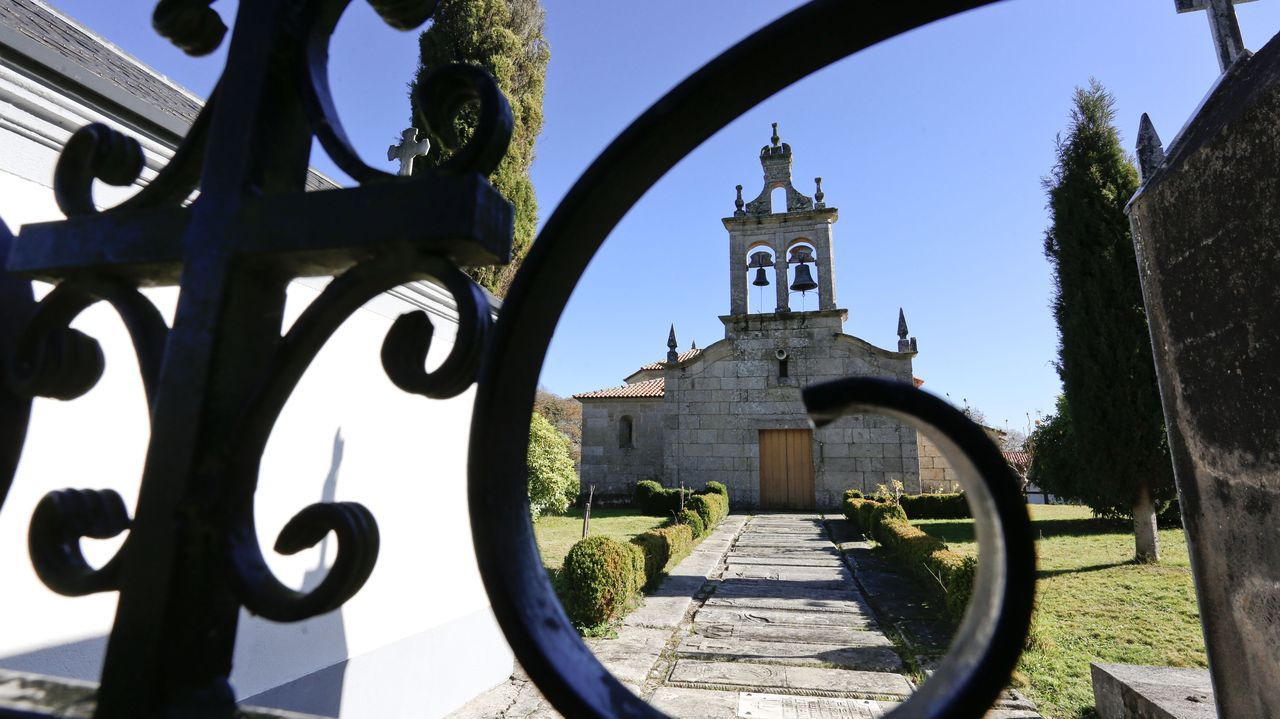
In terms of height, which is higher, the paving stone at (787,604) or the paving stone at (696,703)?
the paving stone at (787,604)

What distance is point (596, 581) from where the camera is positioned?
5.66 m

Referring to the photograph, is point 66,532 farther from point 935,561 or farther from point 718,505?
point 718,505

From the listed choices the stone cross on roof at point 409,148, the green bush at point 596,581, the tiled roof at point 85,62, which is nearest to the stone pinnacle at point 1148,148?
the tiled roof at point 85,62

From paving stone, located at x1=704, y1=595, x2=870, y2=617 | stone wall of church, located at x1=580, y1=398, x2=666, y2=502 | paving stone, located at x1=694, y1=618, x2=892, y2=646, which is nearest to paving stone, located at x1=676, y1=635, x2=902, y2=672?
paving stone, located at x1=694, y1=618, x2=892, y2=646

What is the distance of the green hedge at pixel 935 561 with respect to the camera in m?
5.71

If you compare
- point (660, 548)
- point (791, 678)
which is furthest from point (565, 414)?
point (791, 678)

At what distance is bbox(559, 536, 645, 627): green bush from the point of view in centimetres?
566

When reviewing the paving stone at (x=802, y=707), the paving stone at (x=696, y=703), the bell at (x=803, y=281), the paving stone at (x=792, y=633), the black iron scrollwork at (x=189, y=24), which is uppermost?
the bell at (x=803, y=281)

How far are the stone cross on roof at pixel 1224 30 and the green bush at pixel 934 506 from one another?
14.5m

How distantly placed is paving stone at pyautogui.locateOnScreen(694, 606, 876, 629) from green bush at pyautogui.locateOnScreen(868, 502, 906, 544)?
5078 mm

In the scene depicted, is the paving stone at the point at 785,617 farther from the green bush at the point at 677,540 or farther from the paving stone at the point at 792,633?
the green bush at the point at 677,540

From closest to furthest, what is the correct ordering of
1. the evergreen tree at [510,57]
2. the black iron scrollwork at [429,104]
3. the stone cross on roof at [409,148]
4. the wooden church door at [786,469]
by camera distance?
the black iron scrollwork at [429,104]
the stone cross on roof at [409,148]
the evergreen tree at [510,57]
the wooden church door at [786,469]

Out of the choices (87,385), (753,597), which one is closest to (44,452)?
(87,385)

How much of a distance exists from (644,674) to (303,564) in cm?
263
